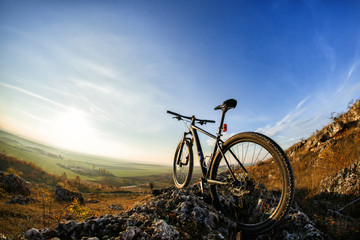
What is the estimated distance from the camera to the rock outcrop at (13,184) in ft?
37.6

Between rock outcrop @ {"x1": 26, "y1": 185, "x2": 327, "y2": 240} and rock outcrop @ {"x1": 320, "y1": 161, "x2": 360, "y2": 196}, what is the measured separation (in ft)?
6.08

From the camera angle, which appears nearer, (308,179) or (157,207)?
(157,207)

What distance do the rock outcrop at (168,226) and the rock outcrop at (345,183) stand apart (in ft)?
6.08

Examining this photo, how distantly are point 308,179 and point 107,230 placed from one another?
623 cm

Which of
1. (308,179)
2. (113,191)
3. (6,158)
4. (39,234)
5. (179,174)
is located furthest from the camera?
(113,191)

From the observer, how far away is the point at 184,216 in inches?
90.7

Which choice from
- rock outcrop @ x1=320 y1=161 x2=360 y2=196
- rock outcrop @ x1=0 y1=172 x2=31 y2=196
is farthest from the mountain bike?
rock outcrop @ x1=0 y1=172 x2=31 y2=196

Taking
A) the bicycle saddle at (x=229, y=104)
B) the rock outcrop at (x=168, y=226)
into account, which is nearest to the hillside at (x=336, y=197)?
the rock outcrop at (x=168, y=226)

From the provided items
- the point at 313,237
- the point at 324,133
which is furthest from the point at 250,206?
the point at 324,133

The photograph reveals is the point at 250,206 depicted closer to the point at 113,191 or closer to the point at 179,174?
the point at 179,174

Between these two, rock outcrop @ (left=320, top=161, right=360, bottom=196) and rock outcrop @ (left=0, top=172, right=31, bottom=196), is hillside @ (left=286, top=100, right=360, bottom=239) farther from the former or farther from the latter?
rock outcrop @ (left=0, top=172, right=31, bottom=196)

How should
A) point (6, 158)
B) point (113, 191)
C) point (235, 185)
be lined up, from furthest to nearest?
1. point (113, 191)
2. point (6, 158)
3. point (235, 185)

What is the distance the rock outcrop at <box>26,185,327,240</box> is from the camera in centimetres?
177

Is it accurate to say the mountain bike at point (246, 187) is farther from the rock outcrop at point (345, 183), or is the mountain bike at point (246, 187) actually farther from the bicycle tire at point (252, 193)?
the rock outcrop at point (345, 183)
